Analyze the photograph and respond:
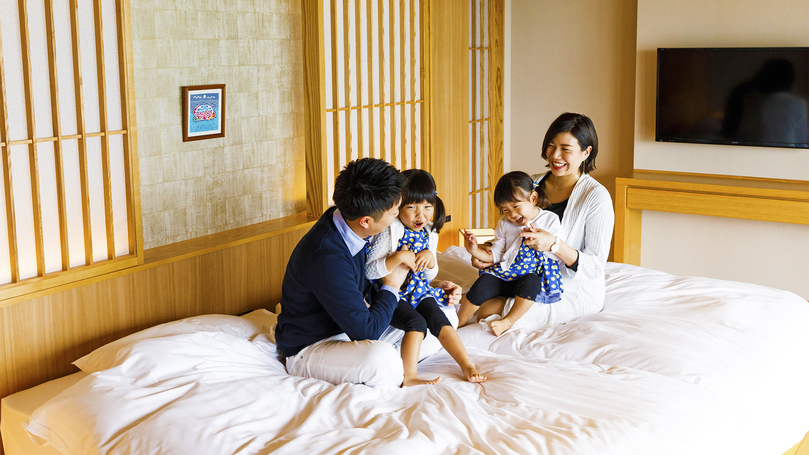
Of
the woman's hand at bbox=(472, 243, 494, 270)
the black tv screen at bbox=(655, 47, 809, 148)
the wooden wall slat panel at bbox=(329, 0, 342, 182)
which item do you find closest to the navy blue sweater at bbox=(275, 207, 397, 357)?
the woman's hand at bbox=(472, 243, 494, 270)

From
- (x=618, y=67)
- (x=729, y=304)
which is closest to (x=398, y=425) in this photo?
(x=729, y=304)

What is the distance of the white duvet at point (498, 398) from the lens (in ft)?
→ 5.65

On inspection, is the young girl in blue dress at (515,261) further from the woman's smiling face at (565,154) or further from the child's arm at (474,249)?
the woman's smiling face at (565,154)

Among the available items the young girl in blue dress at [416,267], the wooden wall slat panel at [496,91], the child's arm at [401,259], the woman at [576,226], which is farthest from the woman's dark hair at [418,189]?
the wooden wall slat panel at [496,91]

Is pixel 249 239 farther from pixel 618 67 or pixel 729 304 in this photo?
pixel 618 67

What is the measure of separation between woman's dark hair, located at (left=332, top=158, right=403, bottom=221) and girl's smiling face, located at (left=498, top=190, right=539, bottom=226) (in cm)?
63

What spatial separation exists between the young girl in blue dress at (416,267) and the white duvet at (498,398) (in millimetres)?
113

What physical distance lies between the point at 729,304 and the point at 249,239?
1.95m

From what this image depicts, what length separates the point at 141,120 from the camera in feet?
9.28

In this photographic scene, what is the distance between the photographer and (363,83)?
3.81 meters

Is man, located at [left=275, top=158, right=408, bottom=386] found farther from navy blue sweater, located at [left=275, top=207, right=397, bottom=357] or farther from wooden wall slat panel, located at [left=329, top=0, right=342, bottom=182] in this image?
wooden wall slat panel, located at [left=329, top=0, right=342, bottom=182]

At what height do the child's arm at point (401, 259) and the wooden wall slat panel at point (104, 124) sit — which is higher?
the wooden wall slat panel at point (104, 124)

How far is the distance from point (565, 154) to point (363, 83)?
143 cm

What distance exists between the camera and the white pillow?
88.6 inches
